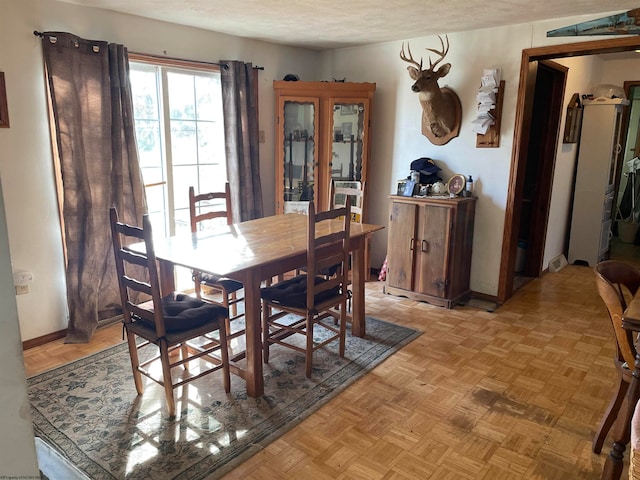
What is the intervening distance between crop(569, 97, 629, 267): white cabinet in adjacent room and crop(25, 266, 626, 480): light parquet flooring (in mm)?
1698

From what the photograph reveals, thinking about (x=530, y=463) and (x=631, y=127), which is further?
(x=631, y=127)

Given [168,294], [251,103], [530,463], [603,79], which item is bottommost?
[530,463]

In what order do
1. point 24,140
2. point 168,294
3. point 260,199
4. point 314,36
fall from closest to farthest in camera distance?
1. point 168,294
2. point 24,140
3. point 314,36
4. point 260,199

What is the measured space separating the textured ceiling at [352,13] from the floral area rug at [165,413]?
2303 mm

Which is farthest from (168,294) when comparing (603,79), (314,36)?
(603,79)

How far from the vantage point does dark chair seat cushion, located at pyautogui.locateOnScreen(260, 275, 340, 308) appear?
275 cm

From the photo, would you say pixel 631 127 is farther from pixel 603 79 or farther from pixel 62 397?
pixel 62 397

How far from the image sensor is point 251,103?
13.8ft

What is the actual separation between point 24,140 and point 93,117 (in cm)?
45

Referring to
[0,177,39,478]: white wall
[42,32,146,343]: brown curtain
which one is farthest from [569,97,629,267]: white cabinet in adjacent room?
[0,177,39,478]: white wall

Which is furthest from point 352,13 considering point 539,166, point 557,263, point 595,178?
point 557,263

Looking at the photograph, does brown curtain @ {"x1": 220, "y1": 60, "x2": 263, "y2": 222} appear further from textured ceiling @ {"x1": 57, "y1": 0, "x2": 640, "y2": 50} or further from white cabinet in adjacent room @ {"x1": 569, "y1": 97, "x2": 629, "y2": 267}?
white cabinet in adjacent room @ {"x1": 569, "y1": 97, "x2": 629, "y2": 267}

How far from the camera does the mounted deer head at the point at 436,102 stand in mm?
3732

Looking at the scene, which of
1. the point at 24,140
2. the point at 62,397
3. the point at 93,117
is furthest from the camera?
the point at 93,117
